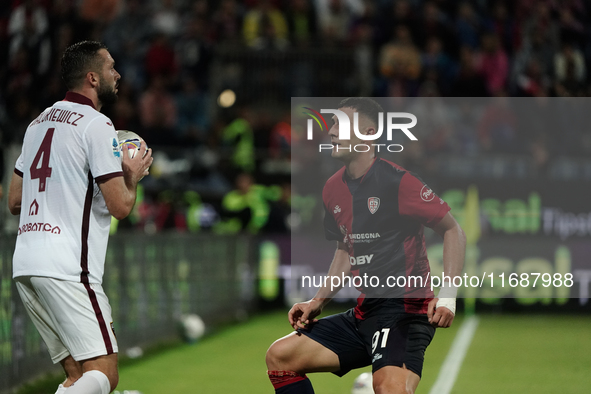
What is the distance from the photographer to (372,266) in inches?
192

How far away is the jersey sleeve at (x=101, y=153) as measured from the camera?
415 cm

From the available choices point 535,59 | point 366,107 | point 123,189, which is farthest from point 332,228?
point 535,59

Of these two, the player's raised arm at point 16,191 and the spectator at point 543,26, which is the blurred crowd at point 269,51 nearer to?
the spectator at point 543,26

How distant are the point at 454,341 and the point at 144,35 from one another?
9401 millimetres

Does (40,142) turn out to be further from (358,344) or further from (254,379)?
(254,379)

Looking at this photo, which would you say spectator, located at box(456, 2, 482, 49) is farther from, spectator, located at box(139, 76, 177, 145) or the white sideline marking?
the white sideline marking

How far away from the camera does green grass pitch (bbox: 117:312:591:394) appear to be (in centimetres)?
760

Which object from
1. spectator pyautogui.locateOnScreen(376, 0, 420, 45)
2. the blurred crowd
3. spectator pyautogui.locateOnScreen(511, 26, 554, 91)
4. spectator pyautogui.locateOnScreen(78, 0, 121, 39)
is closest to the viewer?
the blurred crowd

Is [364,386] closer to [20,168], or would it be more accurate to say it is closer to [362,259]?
[362,259]

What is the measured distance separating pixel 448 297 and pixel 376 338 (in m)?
0.47

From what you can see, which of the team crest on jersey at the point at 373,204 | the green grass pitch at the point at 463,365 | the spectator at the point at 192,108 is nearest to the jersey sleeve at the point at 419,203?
the team crest on jersey at the point at 373,204

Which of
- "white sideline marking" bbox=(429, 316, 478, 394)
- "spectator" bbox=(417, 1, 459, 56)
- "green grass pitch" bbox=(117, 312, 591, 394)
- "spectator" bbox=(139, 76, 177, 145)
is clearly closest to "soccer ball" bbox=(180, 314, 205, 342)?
"green grass pitch" bbox=(117, 312, 591, 394)

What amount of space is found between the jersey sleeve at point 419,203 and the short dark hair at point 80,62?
1728 millimetres

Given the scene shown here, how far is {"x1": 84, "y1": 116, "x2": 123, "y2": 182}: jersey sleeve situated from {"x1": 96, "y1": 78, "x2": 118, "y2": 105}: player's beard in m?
0.25
